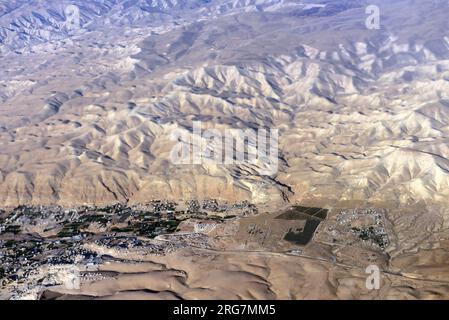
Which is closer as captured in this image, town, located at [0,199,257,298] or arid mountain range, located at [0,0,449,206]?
town, located at [0,199,257,298]

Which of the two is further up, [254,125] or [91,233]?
[254,125]

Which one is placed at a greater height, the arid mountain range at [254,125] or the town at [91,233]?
the arid mountain range at [254,125]

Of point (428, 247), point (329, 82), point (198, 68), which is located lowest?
point (428, 247)

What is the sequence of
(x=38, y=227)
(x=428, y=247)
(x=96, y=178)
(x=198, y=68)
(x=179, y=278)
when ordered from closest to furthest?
(x=179, y=278), (x=428, y=247), (x=38, y=227), (x=96, y=178), (x=198, y=68)

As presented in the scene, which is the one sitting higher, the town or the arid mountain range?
the arid mountain range

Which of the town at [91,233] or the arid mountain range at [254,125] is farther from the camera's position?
the arid mountain range at [254,125]

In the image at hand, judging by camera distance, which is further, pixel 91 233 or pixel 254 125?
pixel 254 125
